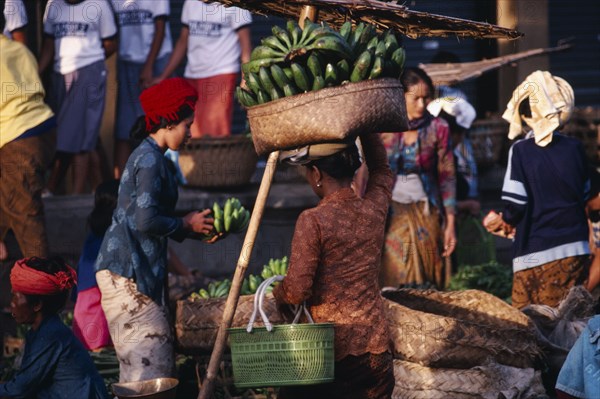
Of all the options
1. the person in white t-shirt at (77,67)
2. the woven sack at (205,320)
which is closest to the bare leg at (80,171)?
the person in white t-shirt at (77,67)

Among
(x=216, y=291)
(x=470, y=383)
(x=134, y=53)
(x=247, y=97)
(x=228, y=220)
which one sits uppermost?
(x=247, y=97)

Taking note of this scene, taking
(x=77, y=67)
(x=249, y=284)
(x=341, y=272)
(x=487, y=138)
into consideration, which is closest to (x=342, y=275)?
(x=341, y=272)

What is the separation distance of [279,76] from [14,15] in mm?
4367

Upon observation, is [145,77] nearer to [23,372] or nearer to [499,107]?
[499,107]

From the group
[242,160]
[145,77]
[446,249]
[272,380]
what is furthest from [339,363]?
[145,77]

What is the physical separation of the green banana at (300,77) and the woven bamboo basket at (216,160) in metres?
4.12

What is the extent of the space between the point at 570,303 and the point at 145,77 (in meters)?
4.27

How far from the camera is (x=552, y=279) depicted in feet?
23.3

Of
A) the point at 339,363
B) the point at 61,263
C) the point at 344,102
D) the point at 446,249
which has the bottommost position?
the point at 446,249

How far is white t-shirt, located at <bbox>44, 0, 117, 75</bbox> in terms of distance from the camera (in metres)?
9.30

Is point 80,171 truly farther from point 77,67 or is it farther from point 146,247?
point 146,247

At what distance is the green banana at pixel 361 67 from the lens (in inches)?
194

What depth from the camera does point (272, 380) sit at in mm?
4738

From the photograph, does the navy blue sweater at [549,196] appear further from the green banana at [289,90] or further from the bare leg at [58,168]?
the bare leg at [58,168]
